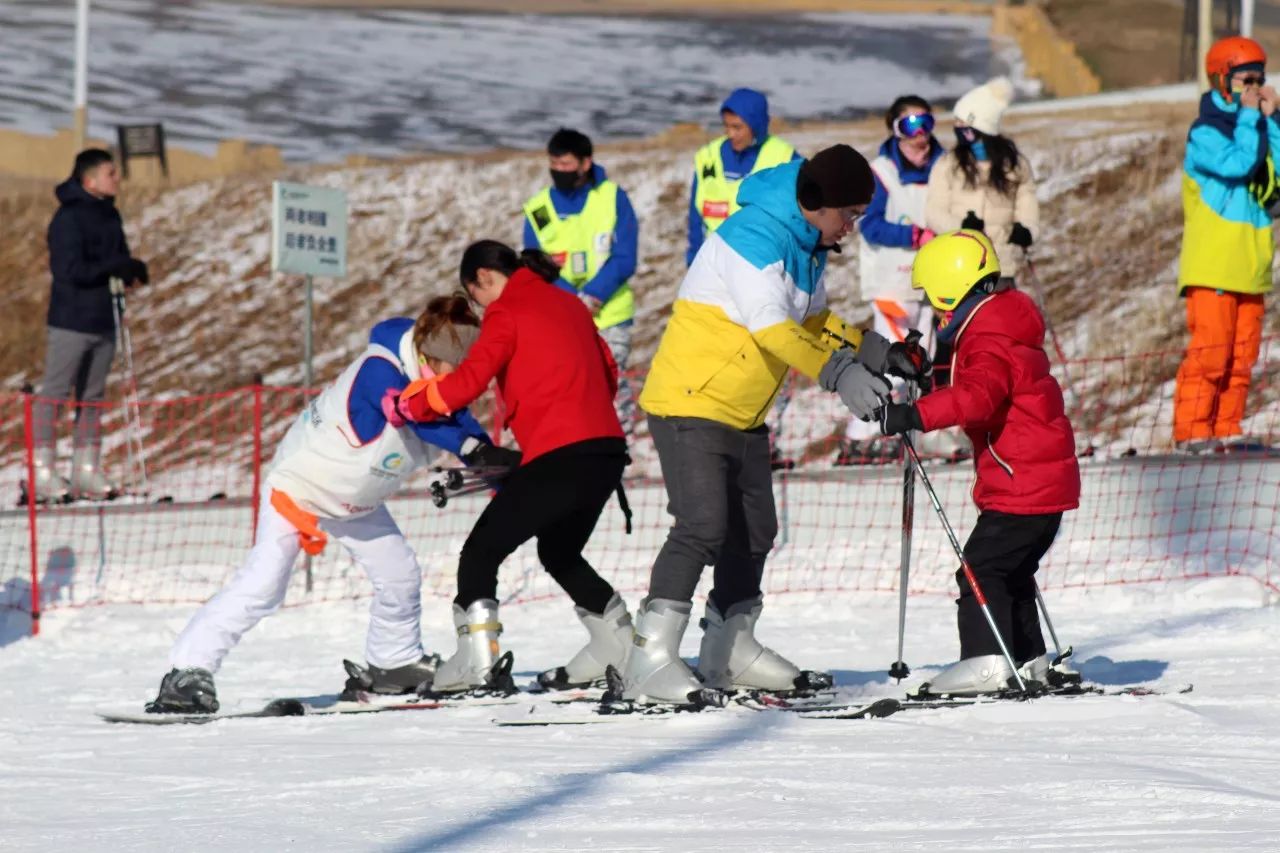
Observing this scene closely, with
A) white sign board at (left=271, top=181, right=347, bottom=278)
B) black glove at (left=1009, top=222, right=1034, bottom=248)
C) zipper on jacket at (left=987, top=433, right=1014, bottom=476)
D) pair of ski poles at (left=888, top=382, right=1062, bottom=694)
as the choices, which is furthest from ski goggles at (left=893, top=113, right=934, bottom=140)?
zipper on jacket at (left=987, top=433, right=1014, bottom=476)

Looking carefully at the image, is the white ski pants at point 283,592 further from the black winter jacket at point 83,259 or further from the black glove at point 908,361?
the black winter jacket at point 83,259

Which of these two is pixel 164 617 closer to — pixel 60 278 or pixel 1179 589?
pixel 60 278

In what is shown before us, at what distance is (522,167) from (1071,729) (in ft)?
69.5

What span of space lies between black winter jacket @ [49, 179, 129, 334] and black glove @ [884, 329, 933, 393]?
6.72 m

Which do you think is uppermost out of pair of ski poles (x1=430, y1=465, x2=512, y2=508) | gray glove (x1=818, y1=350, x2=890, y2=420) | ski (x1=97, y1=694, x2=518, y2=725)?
gray glove (x1=818, y1=350, x2=890, y2=420)

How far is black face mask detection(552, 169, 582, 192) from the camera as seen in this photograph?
449 inches

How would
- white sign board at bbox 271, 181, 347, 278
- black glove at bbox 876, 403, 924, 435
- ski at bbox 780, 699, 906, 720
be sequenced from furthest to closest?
white sign board at bbox 271, 181, 347, 278 → ski at bbox 780, 699, 906, 720 → black glove at bbox 876, 403, 924, 435

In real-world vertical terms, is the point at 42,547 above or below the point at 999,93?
below

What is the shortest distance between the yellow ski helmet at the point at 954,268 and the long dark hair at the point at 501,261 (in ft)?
4.66

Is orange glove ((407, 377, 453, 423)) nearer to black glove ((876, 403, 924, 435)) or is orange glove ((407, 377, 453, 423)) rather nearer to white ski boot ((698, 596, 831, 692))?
white ski boot ((698, 596, 831, 692))

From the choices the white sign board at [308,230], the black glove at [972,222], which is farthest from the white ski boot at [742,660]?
the white sign board at [308,230]

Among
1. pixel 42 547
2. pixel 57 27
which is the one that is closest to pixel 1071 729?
pixel 42 547

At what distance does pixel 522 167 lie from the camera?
88.6 ft

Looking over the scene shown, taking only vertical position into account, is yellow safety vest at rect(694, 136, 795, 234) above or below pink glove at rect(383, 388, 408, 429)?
above
